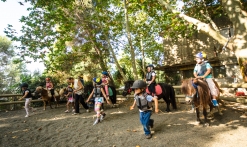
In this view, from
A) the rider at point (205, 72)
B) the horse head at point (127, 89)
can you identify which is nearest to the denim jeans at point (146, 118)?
the rider at point (205, 72)

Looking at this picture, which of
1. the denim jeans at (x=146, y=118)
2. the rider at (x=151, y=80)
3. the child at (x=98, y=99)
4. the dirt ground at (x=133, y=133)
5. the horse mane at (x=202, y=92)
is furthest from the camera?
the rider at (x=151, y=80)

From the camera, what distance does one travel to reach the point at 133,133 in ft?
16.4

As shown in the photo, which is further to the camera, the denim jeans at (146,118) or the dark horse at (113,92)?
the dark horse at (113,92)

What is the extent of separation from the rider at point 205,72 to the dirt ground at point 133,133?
3.37ft

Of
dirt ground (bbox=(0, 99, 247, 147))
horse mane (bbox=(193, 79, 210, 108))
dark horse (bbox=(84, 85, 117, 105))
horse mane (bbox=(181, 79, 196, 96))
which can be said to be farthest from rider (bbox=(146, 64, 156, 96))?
dark horse (bbox=(84, 85, 117, 105))

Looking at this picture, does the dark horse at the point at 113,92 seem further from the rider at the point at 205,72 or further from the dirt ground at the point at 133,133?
the rider at the point at 205,72

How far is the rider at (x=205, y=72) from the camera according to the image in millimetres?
5176

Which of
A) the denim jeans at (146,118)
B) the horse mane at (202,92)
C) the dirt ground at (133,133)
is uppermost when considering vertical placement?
the horse mane at (202,92)

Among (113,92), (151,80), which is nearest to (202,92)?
(151,80)

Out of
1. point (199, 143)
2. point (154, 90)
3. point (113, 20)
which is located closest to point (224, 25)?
point (113, 20)

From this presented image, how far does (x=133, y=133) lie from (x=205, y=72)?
3241 mm

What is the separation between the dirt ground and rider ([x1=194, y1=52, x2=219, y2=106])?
1027mm

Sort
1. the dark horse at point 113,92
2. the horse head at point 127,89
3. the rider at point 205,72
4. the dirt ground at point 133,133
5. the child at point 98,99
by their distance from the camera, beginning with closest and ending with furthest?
the dirt ground at point 133,133
the rider at point 205,72
the child at point 98,99
the horse head at point 127,89
the dark horse at point 113,92

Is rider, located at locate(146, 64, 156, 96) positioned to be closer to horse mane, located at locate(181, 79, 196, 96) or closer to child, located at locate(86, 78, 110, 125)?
horse mane, located at locate(181, 79, 196, 96)
